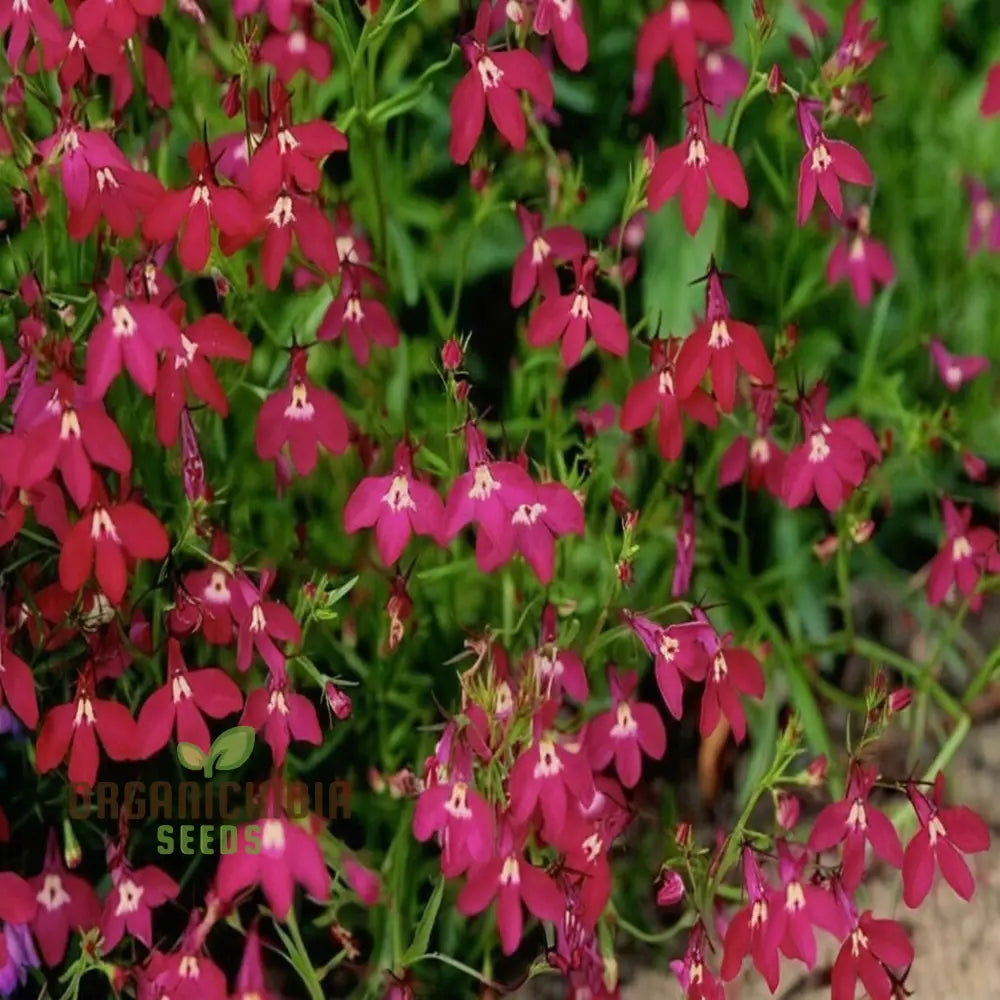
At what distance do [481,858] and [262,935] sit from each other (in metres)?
0.29

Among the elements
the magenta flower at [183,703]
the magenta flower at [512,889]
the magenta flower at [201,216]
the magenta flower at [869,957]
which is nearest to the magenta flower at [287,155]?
the magenta flower at [201,216]

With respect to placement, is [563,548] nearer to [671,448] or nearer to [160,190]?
[671,448]

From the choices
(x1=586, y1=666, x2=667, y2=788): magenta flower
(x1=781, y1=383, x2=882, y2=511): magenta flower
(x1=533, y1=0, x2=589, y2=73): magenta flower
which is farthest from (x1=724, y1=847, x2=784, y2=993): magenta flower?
(x1=533, y1=0, x2=589, y2=73): magenta flower

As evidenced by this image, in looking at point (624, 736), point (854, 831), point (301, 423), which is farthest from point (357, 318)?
point (854, 831)

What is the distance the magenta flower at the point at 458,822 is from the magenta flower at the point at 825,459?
254 millimetres

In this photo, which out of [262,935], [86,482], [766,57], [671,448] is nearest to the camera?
[86,482]

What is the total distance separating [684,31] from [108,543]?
16.2 inches

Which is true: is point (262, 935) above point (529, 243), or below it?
below

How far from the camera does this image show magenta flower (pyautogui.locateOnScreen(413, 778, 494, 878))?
28.7 inches

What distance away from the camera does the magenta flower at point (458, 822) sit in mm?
728

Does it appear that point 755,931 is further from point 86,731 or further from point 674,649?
point 86,731

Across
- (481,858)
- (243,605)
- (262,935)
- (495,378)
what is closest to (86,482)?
(243,605)

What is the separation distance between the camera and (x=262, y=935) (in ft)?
3.11

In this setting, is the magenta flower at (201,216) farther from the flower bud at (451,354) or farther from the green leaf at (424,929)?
the green leaf at (424,929)
